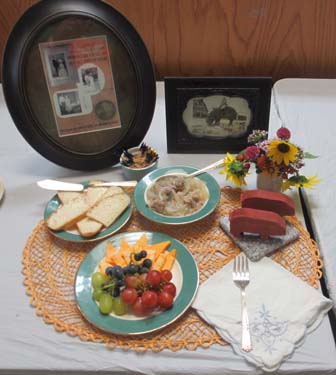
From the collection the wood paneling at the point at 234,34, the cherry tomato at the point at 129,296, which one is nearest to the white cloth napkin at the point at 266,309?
the cherry tomato at the point at 129,296

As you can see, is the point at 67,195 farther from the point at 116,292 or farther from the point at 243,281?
the point at 243,281

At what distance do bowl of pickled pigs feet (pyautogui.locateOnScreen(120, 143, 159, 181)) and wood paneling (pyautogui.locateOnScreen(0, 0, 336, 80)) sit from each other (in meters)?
0.50

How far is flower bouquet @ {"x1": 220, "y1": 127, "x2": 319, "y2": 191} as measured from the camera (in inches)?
31.5

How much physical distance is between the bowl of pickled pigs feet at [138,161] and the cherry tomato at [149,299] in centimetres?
35

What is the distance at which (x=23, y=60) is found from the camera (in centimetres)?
88

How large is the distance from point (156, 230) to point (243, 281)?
0.71ft

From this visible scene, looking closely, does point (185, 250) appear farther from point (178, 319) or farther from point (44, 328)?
point (44, 328)

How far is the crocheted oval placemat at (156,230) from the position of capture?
2.10 ft

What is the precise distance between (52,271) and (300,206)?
516mm

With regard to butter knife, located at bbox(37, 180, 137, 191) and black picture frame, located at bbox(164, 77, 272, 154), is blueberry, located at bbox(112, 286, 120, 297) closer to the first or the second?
butter knife, located at bbox(37, 180, 137, 191)

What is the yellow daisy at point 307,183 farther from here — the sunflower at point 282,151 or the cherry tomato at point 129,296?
the cherry tomato at point 129,296

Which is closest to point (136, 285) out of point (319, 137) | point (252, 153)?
point (252, 153)

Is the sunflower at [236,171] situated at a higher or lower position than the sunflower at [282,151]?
lower

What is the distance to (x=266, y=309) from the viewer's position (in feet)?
2.16
